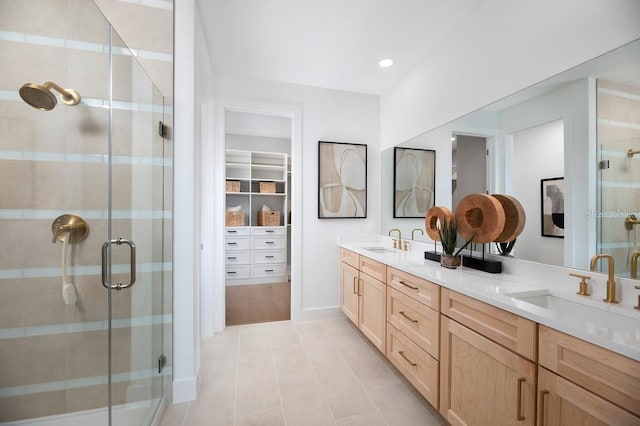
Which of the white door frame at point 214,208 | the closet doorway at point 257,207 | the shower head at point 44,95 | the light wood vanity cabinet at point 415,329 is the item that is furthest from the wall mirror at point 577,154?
the closet doorway at point 257,207

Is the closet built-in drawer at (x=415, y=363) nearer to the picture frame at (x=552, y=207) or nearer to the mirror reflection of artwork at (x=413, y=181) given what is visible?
the picture frame at (x=552, y=207)

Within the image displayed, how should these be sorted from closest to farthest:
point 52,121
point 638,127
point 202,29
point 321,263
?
point 638,127
point 52,121
point 202,29
point 321,263

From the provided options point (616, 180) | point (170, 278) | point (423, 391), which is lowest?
point (423, 391)

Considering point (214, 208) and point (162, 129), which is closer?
point (162, 129)

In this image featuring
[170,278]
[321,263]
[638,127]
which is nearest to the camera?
[638,127]

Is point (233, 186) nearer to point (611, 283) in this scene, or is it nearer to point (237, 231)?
point (237, 231)

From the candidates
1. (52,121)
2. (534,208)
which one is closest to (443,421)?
(534,208)

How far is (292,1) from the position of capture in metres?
1.72

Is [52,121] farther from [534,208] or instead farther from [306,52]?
[534,208]

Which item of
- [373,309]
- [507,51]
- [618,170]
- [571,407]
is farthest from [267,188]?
[571,407]

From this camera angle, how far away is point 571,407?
2.76 feet

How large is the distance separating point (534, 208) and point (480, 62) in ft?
3.57

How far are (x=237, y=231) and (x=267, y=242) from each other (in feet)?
1.76

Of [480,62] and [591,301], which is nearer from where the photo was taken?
[591,301]
